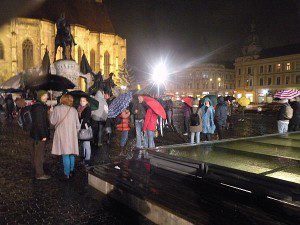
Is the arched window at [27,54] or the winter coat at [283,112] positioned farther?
the arched window at [27,54]

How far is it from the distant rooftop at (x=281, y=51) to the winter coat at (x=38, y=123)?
61612 millimetres

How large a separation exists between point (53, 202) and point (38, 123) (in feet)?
6.52

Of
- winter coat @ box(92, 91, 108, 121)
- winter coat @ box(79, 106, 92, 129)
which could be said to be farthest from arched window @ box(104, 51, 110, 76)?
winter coat @ box(79, 106, 92, 129)

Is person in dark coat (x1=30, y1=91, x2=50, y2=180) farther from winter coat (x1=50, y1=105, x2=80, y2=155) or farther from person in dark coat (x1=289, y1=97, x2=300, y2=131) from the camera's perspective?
person in dark coat (x1=289, y1=97, x2=300, y2=131)

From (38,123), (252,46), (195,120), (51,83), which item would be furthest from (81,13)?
(38,123)

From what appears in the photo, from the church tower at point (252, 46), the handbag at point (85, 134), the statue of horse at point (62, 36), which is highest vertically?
the church tower at point (252, 46)

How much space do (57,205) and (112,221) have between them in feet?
3.74

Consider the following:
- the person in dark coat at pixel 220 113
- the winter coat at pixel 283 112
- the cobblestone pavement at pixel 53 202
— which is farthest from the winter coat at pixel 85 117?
the winter coat at pixel 283 112

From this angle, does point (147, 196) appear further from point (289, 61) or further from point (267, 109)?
point (289, 61)

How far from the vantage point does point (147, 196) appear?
444 cm

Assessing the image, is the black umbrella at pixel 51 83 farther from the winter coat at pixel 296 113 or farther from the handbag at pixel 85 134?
the winter coat at pixel 296 113

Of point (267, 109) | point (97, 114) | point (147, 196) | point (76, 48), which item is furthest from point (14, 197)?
point (76, 48)

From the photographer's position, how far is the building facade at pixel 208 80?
276 feet

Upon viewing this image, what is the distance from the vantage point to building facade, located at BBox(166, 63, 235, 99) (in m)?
84.1
